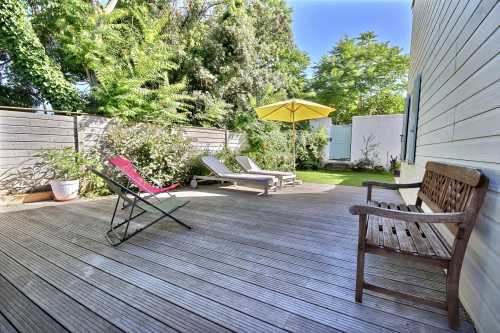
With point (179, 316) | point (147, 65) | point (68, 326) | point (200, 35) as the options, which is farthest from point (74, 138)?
point (200, 35)

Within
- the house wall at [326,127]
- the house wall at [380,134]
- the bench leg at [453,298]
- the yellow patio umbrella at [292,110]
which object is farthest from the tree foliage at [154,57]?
the bench leg at [453,298]

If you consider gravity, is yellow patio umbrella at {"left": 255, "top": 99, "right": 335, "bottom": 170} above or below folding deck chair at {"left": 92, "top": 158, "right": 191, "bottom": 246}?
above

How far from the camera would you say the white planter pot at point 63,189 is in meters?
4.57

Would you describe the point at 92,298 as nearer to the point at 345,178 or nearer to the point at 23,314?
the point at 23,314

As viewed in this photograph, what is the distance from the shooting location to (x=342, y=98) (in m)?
14.9

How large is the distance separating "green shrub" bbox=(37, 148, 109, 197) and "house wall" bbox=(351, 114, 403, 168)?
9.58 m

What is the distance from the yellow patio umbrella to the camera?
6523 mm

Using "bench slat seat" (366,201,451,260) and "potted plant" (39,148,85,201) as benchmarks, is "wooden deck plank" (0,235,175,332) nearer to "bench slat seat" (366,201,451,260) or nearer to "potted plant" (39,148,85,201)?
"bench slat seat" (366,201,451,260)

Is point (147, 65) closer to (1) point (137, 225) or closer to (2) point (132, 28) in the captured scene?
(2) point (132, 28)

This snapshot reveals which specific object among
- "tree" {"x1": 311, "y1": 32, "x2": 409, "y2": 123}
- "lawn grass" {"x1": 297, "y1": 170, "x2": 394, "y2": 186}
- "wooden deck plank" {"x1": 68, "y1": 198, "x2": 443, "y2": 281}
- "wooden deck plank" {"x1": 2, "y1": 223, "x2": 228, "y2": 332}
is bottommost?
"wooden deck plank" {"x1": 2, "y1": 223, "x2": 228, "y2": 332}

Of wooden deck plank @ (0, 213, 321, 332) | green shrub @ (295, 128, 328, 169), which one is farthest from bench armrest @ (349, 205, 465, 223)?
green shrub @ (295, 128, 328, 169)

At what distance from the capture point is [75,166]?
4801 mm

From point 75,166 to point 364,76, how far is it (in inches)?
612

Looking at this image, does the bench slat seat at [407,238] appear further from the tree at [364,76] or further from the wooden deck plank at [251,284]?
the tree at [364,76]
